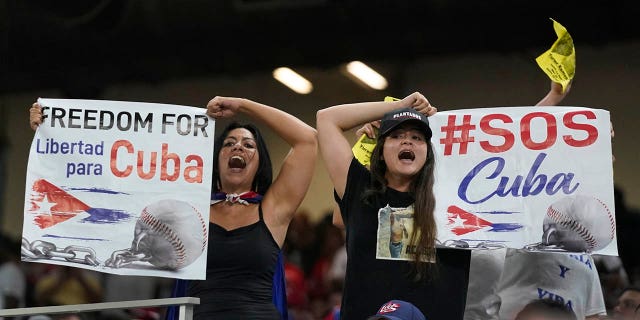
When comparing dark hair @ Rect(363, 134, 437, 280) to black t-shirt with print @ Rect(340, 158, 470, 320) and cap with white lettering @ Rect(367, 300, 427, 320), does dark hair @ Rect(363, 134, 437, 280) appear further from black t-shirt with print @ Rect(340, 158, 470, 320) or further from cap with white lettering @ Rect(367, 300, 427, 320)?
cap with white lettering @ Rect(367, 300, 427, 320)

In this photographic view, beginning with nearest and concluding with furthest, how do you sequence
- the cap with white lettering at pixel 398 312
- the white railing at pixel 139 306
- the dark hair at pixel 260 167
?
the cap with white lettering at pixel 398 312 → the white railing at pixel 139 306 → the dark hair at pixel 260 167

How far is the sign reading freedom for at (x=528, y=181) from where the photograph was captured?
5352 mm

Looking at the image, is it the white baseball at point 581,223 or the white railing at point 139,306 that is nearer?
the white railing at point 139,306

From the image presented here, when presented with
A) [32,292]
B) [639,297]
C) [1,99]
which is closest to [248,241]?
→ [639,297]

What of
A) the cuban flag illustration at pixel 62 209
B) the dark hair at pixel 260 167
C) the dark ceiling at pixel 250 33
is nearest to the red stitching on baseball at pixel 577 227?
the dark hair at pixel 260 167

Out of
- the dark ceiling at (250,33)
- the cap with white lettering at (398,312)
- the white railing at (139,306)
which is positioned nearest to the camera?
the cap with white lettering at (398,312)

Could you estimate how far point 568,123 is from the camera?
18.0 feet

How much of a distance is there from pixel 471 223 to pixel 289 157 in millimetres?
819

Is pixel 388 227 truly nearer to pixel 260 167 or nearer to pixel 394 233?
pixel 394 233

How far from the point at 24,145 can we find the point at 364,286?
7.11 metres

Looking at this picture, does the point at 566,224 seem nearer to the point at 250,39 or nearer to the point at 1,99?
the point at 250,39

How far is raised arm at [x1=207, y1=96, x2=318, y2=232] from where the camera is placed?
564cm

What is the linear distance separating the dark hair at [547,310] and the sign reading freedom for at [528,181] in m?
0.22

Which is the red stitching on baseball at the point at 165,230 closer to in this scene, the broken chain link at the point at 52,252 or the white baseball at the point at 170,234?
the white baseball at the point at 170,234
